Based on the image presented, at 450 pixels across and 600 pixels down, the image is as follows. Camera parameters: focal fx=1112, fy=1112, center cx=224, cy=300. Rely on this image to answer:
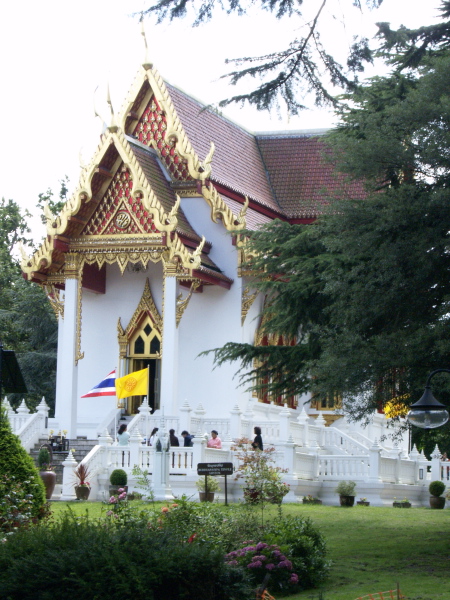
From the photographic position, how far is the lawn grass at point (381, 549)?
39.3 ft

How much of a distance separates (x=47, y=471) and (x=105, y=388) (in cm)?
591

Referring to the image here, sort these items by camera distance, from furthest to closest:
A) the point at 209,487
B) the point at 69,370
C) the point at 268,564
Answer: the point at 69,370 < the point at 209,487 < the point at 268,564

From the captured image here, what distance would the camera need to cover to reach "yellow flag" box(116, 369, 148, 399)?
26766 millimetres

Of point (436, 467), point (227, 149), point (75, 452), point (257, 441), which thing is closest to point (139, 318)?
point (75, 452)

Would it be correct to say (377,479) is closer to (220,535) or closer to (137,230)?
(137,230)

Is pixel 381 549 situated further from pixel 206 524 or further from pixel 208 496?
pixel 208 496

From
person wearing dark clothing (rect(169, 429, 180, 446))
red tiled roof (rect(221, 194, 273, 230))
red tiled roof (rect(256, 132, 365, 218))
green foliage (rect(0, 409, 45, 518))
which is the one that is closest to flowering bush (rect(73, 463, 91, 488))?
person wearing dark clothing (rect(169, 429, 180, 446))

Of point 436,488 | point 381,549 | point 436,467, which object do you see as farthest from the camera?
point 436,467

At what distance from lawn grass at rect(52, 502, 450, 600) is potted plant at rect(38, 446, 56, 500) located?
2.70 feet

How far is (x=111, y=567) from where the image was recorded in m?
8.77

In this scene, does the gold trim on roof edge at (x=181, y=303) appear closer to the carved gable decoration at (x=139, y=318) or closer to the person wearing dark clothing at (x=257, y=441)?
the carved gable decoration at (x=139, y=318)

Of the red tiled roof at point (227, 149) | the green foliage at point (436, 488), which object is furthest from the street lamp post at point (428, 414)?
the red tiled roof at point (227, 149)

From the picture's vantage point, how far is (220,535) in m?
11.9

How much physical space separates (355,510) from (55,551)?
12606 millimetres
